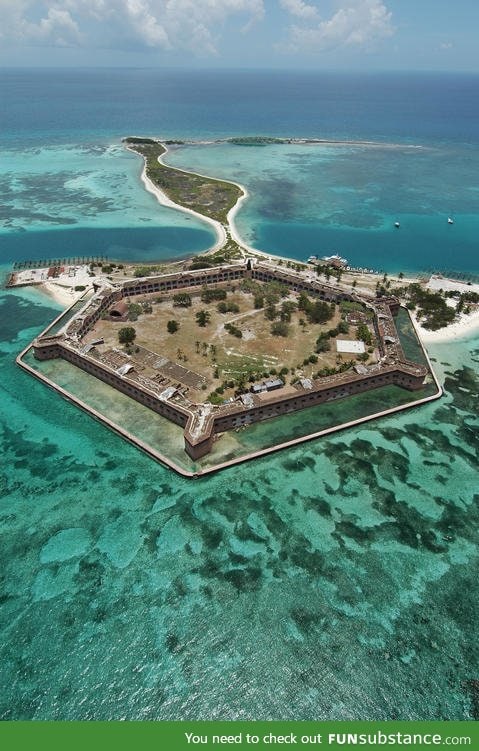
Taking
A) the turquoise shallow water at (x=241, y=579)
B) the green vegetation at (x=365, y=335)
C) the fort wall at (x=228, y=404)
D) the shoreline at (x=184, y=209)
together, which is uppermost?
the shoreline at (x=184, y=209)

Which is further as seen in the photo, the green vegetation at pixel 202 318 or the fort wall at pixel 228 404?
the green vegetation at pixel 202 318

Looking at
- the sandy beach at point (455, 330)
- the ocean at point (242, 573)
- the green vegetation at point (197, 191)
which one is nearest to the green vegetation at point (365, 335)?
the sandy beach at point (455, 330)

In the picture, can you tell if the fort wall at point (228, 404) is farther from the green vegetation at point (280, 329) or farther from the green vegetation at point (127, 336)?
the green vegetation at point (280, 329)

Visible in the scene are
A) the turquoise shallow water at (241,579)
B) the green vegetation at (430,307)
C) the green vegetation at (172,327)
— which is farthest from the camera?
the green vegetation at (430,307)

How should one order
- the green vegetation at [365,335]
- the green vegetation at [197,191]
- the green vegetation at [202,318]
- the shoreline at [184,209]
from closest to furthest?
the green vegetation at [365,335] < the green vegetation at [202,318] < the shoreline at [184,209] < the green vegetation at [197,191]

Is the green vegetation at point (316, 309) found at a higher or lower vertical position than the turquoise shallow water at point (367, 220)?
lower

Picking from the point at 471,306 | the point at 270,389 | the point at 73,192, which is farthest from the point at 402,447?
the point at 73,192

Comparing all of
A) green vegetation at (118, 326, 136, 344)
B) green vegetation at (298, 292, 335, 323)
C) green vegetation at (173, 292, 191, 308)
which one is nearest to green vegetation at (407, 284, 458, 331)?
green vegetation at (298, 292, 335, 323)

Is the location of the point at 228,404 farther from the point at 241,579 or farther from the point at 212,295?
the point at 212,295
